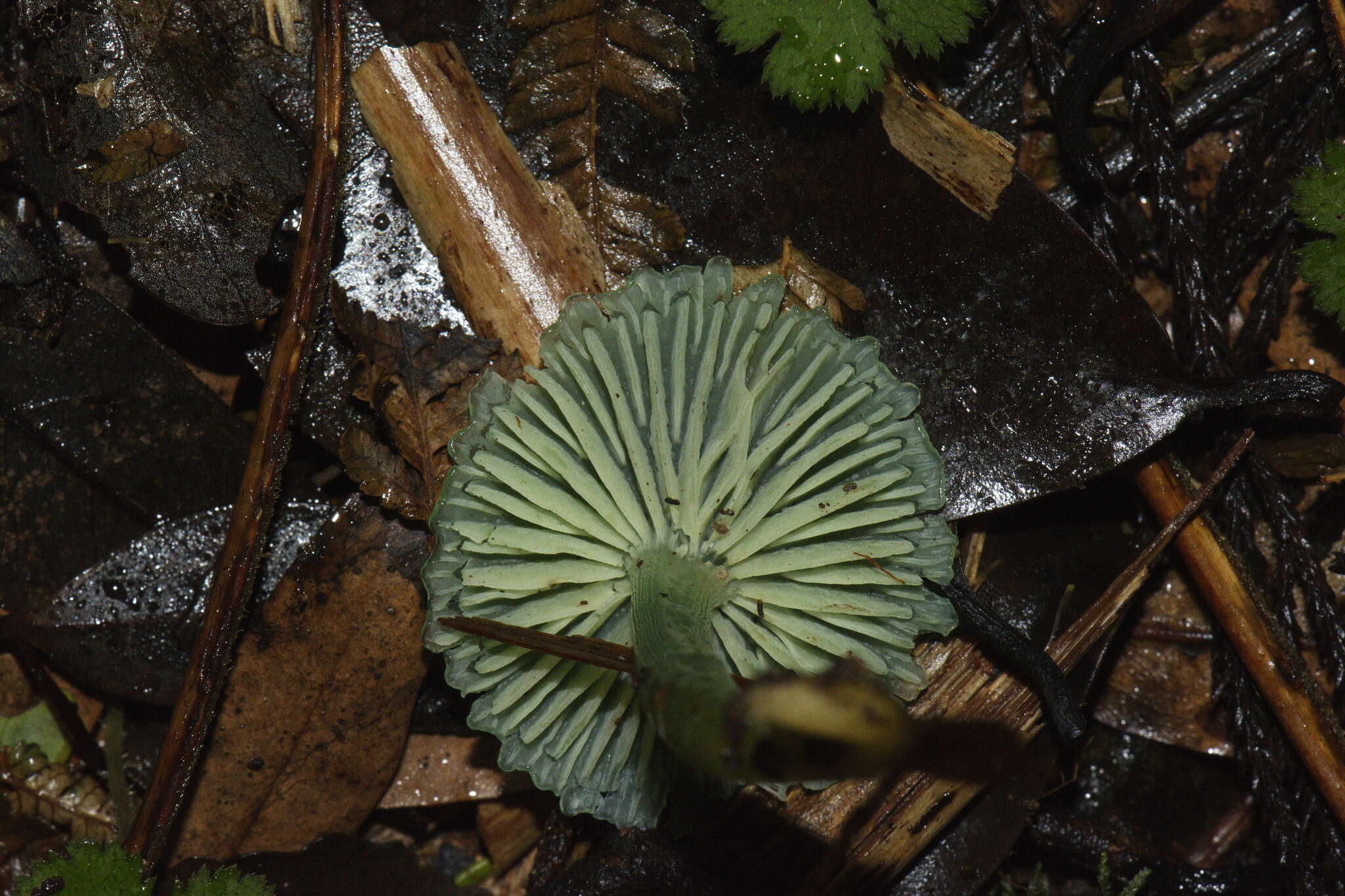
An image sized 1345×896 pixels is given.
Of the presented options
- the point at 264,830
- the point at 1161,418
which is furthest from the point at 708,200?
the point at 264,830

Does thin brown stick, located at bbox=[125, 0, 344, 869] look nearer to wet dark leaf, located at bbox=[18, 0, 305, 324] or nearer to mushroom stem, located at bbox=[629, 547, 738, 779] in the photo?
wet dark leaf, located at bbox=[18, 0, 305, 324]

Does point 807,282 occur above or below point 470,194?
below

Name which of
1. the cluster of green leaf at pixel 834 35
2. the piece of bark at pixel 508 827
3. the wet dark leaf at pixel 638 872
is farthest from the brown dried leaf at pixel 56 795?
the cluster of green leaf at pixel 834 35

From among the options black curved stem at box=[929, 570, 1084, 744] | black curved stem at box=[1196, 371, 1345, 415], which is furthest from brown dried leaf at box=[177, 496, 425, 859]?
black curved stem at box=[1196, 371, 1345, 415]

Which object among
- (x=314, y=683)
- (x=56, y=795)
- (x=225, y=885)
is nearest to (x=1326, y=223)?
(x=314, y=683)

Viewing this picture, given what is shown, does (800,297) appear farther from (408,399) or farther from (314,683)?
(314,683)

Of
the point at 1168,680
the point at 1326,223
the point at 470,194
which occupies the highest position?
the point at 470,194
